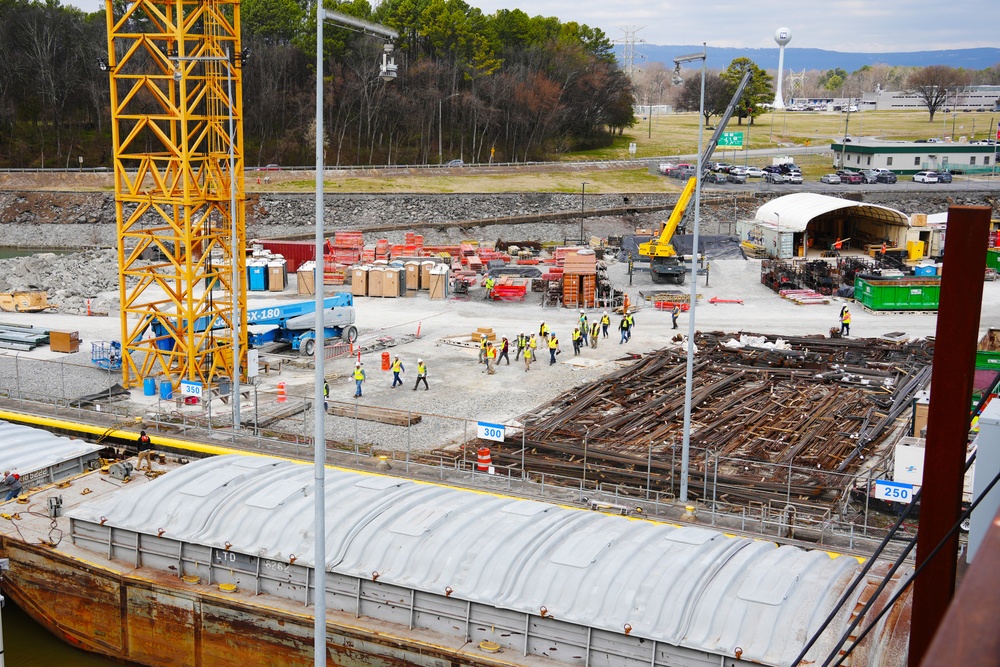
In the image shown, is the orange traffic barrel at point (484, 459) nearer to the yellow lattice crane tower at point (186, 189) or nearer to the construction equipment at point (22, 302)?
the yellow lattice crane tower at point (186, 189)

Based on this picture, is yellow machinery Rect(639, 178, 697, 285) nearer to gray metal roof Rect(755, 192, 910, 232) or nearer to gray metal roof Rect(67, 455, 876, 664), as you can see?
gray metal roof Rect(755, 192, 910, 232)

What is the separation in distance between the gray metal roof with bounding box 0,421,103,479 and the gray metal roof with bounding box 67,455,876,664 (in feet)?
11.4

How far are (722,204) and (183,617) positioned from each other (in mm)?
66794

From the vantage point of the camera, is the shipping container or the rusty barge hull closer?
the rusty barge hull

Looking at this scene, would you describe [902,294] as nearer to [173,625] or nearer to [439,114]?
[173,625]

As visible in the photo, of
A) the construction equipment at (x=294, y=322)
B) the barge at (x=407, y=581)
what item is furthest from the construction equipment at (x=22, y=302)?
the barge at (x=407, y=581)

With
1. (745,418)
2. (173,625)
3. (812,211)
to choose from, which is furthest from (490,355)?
(812,211)

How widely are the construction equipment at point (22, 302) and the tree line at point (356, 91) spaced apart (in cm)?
4820

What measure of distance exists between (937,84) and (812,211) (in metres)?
99.8

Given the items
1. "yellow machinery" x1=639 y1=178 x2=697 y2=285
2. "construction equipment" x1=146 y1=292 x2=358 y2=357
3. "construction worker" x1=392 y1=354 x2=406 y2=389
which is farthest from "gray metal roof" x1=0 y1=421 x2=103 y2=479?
"yellow machinery" x1=639 y1=178 x2=697 y2=285

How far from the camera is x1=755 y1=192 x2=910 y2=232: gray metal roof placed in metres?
59.1

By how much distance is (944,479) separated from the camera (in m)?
7.37

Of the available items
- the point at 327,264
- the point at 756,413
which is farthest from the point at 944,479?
the point at 327,264

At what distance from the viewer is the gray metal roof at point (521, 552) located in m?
14.3
